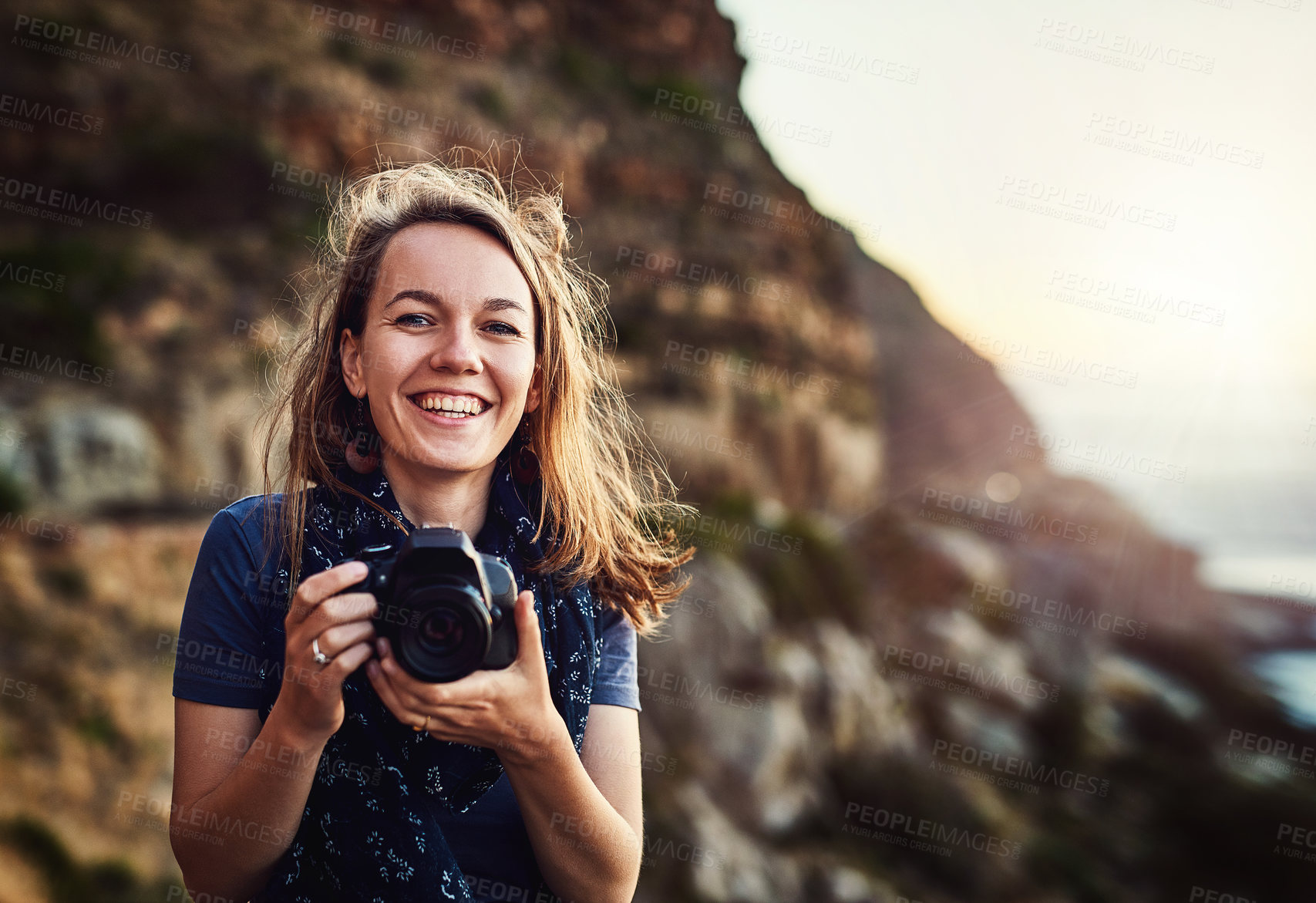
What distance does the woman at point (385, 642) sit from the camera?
148 centimetres

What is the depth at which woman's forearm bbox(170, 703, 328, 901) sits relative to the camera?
1.45 metres

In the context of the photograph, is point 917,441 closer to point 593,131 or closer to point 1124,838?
point 1124,838

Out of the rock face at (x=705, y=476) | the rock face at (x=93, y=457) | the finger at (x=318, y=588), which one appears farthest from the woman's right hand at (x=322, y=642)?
the rock face at (x=93, y=457)

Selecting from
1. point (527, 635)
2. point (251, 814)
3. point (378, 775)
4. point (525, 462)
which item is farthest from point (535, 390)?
point (251, 814)

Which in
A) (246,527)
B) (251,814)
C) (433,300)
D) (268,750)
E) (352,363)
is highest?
(433,300)

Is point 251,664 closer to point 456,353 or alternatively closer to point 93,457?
point 456,353

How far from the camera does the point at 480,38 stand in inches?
450

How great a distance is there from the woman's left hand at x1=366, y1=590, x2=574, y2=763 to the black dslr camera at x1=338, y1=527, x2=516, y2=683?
0.02m

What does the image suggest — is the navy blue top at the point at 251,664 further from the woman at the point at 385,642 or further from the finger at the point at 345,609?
the finger at the point at 345,609

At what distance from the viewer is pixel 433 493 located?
1.81 m

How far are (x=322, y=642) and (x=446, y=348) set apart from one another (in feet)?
2.01

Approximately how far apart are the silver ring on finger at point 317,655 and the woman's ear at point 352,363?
605 mm

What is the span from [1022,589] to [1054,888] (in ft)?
21.3

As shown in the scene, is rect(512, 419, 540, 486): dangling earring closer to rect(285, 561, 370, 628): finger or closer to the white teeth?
the white teeth
